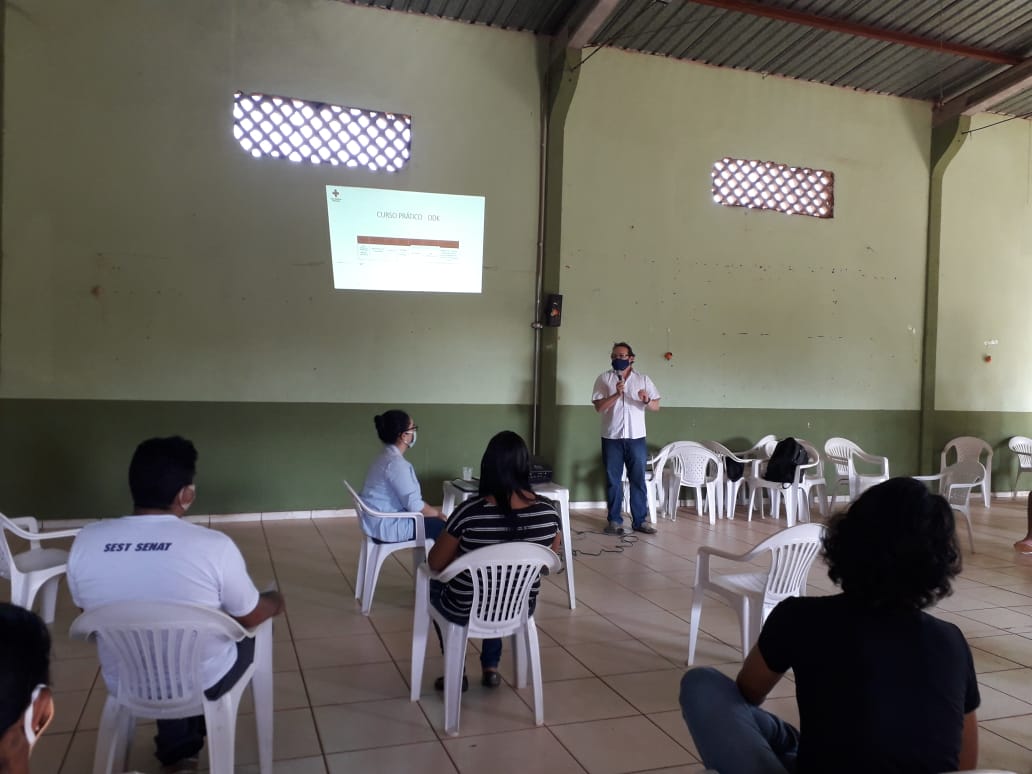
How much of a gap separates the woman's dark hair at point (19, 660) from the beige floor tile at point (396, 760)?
143 cm

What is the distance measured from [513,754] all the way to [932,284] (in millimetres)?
7191

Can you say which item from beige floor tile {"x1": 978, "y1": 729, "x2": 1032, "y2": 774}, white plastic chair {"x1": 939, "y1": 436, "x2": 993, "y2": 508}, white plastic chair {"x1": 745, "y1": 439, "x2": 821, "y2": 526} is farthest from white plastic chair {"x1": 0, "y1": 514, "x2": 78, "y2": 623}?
white plastic chair {"x1": 939, "y1": 436, "x2": 993, "y2": 508}

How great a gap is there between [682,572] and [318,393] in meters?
3.17

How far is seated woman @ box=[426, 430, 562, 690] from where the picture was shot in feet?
7.98

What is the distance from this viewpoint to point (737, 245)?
700cm

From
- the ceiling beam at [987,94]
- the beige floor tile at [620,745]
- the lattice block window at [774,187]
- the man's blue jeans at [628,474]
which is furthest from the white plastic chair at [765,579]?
the ceiling beam at [987,94]

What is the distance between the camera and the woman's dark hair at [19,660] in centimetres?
93

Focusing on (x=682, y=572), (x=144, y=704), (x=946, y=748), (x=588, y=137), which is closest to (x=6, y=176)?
(x=588, y=137)

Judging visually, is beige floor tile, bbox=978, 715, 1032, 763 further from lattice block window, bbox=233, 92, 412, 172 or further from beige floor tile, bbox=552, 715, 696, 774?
lattice block window, bbox=233, 92, 412, 172

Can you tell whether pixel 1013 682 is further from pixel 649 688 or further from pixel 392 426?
pixel 392 426

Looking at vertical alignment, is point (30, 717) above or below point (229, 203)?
below

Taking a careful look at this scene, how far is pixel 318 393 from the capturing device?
5.92 meters

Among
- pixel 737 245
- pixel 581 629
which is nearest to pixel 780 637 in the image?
pixel 581 629

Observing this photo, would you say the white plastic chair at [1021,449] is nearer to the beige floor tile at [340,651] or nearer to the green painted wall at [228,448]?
the green painted wall at [228,448]
